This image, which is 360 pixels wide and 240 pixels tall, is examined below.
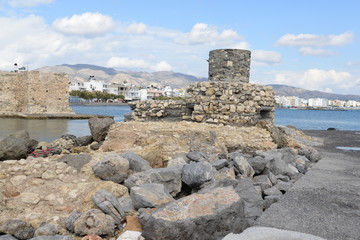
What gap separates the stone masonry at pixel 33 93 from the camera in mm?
30156

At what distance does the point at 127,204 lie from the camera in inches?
157

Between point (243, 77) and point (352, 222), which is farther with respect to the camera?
point (243, 77)

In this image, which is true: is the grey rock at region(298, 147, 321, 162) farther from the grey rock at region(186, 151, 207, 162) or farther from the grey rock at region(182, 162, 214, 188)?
the grey rock at region(182, 162, 214, 188)

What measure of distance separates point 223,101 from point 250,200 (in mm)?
4758

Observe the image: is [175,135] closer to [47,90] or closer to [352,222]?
[352,222]

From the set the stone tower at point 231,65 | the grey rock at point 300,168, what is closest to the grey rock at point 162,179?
the grey rock at point 300,168

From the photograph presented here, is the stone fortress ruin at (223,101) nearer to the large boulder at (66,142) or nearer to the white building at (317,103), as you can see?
the large boulder at (66,142)

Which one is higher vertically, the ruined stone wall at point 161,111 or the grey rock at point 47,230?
the ruined stone wall at point 161,111

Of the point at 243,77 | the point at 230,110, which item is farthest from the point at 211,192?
the point at 243,77

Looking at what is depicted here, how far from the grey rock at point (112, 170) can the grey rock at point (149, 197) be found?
0.89 metres

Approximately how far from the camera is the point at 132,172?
504 cm

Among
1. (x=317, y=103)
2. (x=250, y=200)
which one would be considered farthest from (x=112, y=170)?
(x=317, y=103)

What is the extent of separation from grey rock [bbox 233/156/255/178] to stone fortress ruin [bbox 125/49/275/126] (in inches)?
119

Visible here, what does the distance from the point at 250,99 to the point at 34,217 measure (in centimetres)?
601
